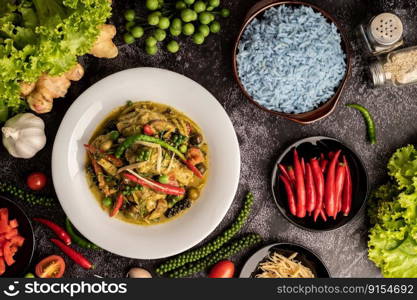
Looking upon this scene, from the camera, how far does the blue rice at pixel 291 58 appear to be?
428 cm

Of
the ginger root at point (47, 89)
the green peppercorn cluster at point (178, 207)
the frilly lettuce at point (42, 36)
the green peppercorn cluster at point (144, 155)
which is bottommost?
the green peppercorn cluster at point (178, 207)

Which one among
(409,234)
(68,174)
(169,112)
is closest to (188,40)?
(169,112)

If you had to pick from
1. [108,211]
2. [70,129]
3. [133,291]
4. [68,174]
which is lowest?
[133,291]

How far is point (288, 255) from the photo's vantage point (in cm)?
475

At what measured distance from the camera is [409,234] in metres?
4.48

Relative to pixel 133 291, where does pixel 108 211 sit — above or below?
above

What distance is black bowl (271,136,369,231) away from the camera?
184 inches

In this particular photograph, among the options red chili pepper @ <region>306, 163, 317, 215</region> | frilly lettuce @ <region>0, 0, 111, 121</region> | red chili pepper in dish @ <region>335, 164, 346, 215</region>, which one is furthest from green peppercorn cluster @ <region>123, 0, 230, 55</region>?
red chili pepper in dish @ <region>335, 164, 346, 215</region>

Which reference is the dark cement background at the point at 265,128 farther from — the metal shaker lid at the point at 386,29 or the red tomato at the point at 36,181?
the metal shaker lid at the point at 386,29

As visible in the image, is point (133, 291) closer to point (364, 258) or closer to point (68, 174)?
point (68, 174)

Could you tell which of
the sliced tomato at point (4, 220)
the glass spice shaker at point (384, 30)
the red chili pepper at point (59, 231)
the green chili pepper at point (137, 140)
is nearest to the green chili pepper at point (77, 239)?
the red chili pepper at point (59, 231)

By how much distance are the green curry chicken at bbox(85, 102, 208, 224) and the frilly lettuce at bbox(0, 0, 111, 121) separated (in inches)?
27.6

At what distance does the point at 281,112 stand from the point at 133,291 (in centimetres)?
194

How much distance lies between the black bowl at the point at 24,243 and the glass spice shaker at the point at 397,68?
3130mm
